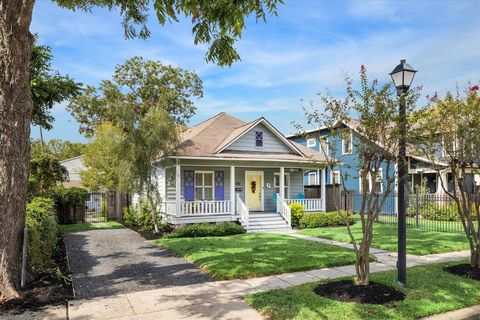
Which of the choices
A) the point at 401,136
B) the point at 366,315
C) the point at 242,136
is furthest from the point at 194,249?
the point at 242,136

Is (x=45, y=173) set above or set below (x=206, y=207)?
above

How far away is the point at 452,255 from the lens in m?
9.51

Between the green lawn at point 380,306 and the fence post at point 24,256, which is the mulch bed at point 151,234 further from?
the green lawn at point 380,306

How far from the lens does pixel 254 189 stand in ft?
60.2

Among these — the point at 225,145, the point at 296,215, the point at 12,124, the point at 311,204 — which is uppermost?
the point at 225,145

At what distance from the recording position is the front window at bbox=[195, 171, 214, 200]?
1681 centimetres

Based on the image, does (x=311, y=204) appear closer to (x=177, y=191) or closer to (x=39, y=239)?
(x=177, y=191)

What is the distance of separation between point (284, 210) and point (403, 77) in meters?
11.1

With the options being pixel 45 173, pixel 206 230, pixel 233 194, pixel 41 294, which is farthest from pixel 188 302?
pixel 45 173

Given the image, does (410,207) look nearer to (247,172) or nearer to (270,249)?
(247,172)

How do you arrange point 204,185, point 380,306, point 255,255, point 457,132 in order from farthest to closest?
point 204,185 → point 255,255 → point 457,132 → point 380,306

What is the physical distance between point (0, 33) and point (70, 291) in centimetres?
454

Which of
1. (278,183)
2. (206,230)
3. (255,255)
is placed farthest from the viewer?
(278,183)

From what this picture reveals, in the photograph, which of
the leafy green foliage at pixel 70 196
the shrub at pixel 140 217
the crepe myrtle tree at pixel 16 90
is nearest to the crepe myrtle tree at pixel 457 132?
the crepe myrtle tree at pixel 16 90
